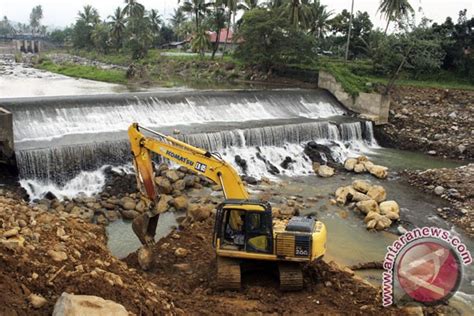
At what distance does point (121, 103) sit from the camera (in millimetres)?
21953

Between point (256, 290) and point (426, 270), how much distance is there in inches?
120

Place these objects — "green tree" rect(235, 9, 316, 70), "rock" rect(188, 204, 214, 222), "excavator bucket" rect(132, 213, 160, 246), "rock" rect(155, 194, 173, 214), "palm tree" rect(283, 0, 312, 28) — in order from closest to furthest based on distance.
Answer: "excavator bucket" rect(132, 213, 160, 246)
"rock" rect(188, 204, 214, 222)
"rock" rect(155, 194, 173, 214)
"green tree" rect(235, 9, 316, 70)
"palm tree" rect(283, 0, 312, 28)

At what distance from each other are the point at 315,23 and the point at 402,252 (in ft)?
134

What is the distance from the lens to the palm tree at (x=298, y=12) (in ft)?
127

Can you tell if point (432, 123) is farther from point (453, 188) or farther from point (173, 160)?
point (173, 160)

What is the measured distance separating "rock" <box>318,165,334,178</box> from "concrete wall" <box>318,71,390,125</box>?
806 cm

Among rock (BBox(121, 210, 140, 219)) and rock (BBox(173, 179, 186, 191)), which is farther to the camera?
rock (BBox(173, 179, 186, 191))

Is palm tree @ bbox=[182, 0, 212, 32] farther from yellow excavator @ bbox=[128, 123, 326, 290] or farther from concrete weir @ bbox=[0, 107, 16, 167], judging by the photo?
yellow excavator @ bbox=[128, 123, 326, 290]

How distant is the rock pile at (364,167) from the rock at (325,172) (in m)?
1.05

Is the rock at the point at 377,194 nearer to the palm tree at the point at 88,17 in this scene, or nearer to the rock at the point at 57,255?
the rock at the point at 57,255

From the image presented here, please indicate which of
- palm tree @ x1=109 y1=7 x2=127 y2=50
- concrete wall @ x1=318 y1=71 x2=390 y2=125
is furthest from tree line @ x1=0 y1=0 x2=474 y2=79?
palm tree @ x1=109 y1=7 x2=127 y2=50

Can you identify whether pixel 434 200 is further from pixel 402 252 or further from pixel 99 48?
pixel 99 48

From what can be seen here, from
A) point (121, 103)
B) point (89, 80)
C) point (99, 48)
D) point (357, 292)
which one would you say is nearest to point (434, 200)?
point (357, 292)

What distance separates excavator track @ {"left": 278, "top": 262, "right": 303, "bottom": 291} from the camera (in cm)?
888
